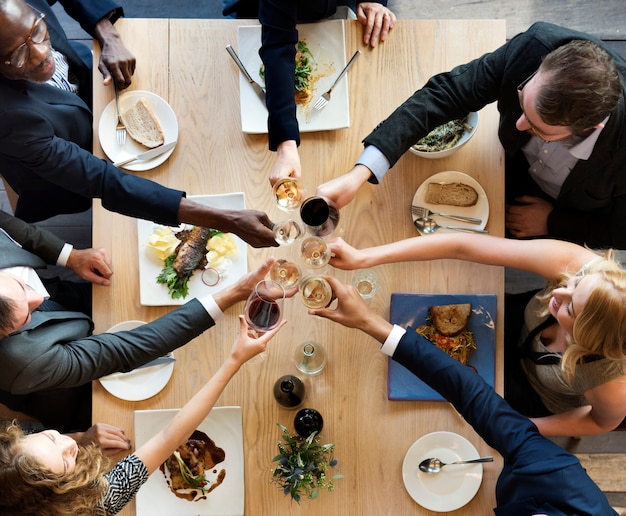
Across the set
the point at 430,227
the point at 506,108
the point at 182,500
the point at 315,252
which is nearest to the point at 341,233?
the point at 315,252

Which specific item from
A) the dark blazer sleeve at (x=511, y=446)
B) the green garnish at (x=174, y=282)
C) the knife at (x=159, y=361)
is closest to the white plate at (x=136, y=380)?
the knife at (x=159, y=361)

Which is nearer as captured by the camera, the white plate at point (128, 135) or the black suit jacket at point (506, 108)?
the black suit jacket at point (506, 108)

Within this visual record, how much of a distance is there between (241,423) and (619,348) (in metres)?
1.08

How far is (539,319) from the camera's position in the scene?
74.3 inches

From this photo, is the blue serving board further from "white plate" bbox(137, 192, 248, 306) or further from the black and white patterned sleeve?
the black and white patterned sleeve

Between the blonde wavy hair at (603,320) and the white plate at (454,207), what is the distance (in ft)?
1.17

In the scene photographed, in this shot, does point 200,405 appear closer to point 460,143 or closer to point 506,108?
point 460,143

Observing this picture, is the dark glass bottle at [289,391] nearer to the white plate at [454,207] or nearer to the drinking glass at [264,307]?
the drinking glass at [264,307]

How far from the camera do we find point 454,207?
71.2 inches

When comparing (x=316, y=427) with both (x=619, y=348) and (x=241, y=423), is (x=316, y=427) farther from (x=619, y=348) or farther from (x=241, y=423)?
(x=619, y=348)

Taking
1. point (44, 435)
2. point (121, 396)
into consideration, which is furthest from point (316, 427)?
point (44, 435)

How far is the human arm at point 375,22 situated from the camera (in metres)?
1.84

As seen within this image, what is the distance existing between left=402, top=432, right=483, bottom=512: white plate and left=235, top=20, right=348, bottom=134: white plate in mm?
1019

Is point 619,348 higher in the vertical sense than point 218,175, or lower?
lower
